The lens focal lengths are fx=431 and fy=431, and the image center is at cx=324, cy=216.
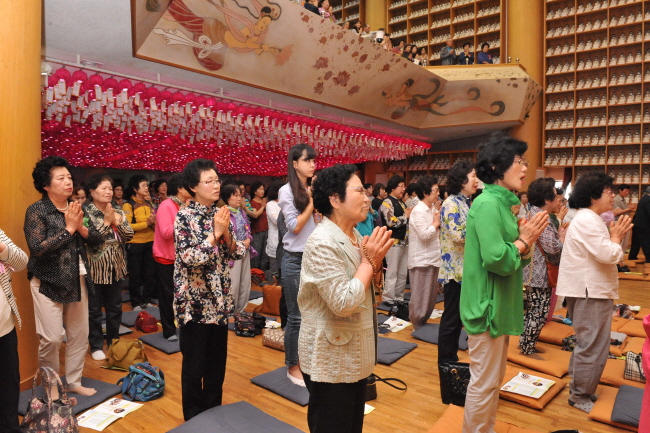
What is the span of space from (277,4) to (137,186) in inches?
108

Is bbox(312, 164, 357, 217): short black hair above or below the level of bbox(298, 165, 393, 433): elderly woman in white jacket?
above

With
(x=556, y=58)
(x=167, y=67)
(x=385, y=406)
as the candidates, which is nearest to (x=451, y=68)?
(x=556, y=58)

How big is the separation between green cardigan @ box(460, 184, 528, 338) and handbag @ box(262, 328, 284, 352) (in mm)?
2161

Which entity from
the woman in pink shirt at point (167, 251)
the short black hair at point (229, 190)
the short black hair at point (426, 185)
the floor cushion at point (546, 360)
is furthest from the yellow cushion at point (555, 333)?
the woman in pink shirt at point (167, 251)

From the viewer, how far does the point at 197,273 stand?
236 cm

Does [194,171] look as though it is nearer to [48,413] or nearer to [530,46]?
[48,413]

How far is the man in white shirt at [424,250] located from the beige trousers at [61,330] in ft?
9.52

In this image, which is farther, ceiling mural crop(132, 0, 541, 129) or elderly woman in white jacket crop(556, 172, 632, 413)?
ceiling mural crop(132, 0, 541, 129)

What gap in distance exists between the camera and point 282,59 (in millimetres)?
5793

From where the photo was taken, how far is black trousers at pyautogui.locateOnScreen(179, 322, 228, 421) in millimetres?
2354

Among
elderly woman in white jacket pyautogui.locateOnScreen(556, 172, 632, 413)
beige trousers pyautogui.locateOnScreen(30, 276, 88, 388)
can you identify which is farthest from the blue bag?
elderly woman in white jacket pyautogui.locateOnScreen(556, 172, 632, 413)

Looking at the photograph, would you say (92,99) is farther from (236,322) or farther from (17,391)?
(17,391)

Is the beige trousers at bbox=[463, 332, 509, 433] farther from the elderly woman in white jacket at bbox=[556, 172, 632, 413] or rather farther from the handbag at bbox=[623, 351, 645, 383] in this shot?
the handbag at bbox=[623, 351, 645, 383]

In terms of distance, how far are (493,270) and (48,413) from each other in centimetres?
236
